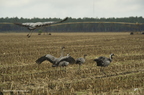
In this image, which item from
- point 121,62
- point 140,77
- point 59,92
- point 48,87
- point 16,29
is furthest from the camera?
point 16,29

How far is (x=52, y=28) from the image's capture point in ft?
488

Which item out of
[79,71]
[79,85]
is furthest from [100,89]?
[79,71]

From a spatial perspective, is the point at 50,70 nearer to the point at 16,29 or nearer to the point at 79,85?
the point at 79,85

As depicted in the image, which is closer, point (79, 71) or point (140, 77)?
point (140, 77)

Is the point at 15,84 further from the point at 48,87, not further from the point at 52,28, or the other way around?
the point at 52,28

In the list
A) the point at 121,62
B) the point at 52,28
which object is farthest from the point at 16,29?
the point at 121,62

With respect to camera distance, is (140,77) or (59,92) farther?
(140,77)

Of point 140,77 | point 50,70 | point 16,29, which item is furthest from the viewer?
→ point 16,29

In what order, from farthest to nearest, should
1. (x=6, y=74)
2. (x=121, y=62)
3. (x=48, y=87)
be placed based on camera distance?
(x=121, y=62)
(x=6, y=74)
(x=48, y=87)

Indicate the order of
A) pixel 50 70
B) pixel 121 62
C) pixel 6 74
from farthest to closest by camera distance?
pixel 121 62 < pixel 50 70 < pixel 6 74

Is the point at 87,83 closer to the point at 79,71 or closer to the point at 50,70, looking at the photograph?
the point at 79,71

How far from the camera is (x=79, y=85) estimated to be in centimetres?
1021

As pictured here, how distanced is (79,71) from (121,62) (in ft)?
14.4

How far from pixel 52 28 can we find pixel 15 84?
139 meters
